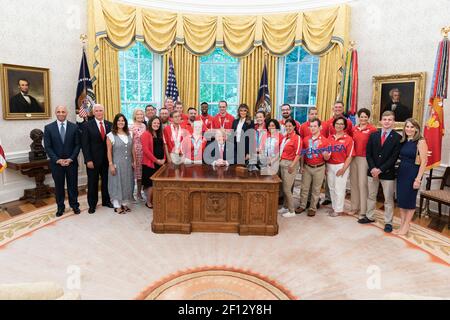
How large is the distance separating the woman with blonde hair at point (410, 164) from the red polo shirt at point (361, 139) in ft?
1.99

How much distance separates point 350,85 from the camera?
7.00m

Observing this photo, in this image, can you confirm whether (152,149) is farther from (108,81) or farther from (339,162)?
(339,162)

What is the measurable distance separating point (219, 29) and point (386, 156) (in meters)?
5.25

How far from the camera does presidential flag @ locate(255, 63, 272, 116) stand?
7.92 metres

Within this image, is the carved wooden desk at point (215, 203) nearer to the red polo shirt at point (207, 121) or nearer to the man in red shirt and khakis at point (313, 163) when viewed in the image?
the man in red shirt and khakis at point (313, 163)

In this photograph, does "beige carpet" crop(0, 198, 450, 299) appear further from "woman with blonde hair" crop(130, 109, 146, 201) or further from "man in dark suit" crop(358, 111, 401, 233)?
"woman with blonde hair" crop(130, 109, 146, 201)

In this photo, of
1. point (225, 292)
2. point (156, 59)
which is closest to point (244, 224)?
point (225, 292)

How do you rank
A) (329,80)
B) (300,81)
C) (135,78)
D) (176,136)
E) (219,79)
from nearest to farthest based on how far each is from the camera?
(176,136) < (329,80) < (135,78) < (300,81) < (219,79)

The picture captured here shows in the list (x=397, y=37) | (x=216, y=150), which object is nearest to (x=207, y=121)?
(x=216, y=150)

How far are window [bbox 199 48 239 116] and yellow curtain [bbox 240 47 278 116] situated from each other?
1.25 feet

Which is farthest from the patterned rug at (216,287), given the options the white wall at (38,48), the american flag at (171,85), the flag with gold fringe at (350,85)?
the american flag at (171,85)

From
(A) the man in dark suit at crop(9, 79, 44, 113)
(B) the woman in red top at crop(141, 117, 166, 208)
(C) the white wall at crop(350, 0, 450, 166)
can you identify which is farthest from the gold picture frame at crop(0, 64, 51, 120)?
(C) the white wall at crop(350, 0, 450, 166)

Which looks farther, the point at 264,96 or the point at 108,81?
the point at 264,96

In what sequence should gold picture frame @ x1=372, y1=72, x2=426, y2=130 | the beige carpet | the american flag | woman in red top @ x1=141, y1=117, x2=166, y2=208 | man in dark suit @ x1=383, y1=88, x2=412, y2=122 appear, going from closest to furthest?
the beige carpet < woman in red top @ x1=141, y1=117, x2=166, y2=208 < gold picture frame @ x1=372, y1=72, x2=426, y2=130 < man in dark suit @ x1=383, y1=88, x2=412, y2=122 < the american flag
